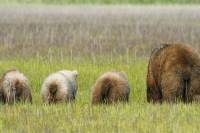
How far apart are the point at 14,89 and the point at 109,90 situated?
5.71 ft

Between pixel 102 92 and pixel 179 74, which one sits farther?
pixel 102 92

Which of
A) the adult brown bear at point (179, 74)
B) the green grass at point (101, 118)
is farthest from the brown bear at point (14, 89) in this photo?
the adult brown bear at point (179, 74)

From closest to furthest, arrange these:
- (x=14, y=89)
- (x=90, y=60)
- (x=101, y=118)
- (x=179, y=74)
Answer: (x=101, y=118), (x=179, y=74), (x=14, y=89), (x=90, y=60)

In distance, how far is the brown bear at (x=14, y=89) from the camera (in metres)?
12.1

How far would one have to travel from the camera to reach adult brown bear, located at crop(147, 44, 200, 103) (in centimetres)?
1079

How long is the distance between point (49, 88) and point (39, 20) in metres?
17.5

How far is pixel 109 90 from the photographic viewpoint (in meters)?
12.0

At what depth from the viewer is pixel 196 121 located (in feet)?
31.4

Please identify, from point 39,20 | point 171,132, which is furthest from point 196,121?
point 39,20

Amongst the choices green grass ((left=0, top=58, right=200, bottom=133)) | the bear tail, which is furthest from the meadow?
the bear tail

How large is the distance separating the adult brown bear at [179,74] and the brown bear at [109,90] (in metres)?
0.93

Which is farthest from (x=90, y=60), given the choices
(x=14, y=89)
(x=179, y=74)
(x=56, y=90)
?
(x=179, y=74)

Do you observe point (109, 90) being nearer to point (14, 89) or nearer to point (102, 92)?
point (102, 92)

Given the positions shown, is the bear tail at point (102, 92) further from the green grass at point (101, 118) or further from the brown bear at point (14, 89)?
the brown bear at point (14, 89)
